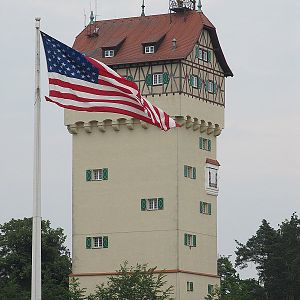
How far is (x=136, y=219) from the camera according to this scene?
89500 mm

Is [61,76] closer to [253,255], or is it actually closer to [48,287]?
[48,287]

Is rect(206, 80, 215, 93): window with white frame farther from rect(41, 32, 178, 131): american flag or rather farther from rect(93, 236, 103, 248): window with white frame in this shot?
rect(41, 32, 178, 131): american flag

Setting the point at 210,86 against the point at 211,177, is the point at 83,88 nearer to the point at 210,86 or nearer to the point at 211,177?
the point at 211,177

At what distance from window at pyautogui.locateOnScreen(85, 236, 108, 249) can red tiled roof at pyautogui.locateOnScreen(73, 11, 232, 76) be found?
10.1 m

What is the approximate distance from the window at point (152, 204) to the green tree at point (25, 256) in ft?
48.4

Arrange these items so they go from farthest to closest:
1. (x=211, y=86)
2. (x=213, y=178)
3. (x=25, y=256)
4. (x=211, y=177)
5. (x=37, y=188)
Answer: (x=25, y=256), (x=211, y=86), (x=213, y=178), (x=211, y=177), (x=37, y=188)

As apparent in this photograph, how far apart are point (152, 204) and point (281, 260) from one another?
1470 centimetres

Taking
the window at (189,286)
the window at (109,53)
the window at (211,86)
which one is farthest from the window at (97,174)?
the window at (211,86)

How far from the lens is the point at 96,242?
90.8 metres

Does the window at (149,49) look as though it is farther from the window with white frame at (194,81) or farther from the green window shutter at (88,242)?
the green window shutter at (88,242)

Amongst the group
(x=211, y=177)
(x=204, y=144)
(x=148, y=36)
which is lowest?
(x=211, y=177)

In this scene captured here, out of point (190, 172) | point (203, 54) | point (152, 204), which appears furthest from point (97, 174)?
point (203, 54)

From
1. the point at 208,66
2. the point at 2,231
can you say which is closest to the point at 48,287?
the point at 2,231

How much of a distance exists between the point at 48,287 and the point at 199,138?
598 inches
